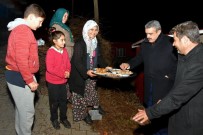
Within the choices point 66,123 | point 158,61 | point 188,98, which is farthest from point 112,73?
point 188,98

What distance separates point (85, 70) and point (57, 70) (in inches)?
21.9

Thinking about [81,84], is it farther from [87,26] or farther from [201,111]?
[201,111]

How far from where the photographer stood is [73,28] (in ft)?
28.4

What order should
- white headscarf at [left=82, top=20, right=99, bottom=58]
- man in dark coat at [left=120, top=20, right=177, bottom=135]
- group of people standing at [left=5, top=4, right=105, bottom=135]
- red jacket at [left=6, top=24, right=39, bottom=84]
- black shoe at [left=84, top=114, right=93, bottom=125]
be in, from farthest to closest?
black shoe at [left=84, top=114, right=93, bottom=125], white headscarf at [left=82, top=20, right=99, bottom=58], man in dark coat at [left=120, top=20, right=177, bottom=135], group of people standing at [left=5, top=4, right=105, bottom=135], red jacket at [left=6, top=24, right=39, bottom=84]

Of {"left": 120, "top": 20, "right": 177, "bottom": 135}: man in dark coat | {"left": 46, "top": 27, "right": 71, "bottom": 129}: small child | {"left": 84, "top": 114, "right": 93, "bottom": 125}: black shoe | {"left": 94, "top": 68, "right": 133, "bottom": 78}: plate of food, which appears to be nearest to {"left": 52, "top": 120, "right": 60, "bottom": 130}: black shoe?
{"left": 46, "top": 27, "right": 71, "bottom": 129}: small child

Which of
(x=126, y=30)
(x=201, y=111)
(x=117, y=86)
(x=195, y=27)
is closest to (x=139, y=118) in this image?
(x=201, y=111)

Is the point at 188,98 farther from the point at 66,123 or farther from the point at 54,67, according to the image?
the point at 66,123

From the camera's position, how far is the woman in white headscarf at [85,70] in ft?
17.2

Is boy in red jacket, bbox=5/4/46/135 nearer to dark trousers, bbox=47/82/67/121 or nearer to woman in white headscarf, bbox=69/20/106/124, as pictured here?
dark trousers, bbox=47/82/67/121

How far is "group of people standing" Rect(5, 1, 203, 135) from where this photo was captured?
11.1 feet

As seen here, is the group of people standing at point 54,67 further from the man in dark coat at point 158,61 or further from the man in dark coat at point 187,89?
the man in dark coat at point 187,89

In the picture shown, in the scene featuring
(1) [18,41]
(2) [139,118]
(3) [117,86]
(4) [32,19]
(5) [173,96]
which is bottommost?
(3) [117,86]

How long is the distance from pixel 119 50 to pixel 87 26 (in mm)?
4880

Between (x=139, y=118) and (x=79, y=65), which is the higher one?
(x=79, y=65)
